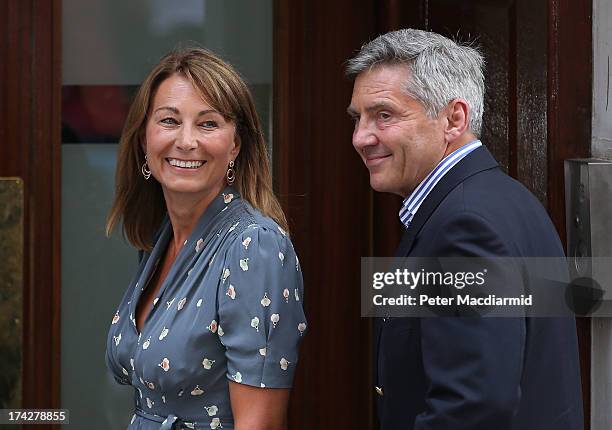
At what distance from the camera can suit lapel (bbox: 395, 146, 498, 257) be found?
6.30 ft

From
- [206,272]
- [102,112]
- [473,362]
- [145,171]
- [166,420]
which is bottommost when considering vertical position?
[166,420]

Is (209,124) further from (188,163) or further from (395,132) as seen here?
(395,132)

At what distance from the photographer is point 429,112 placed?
197 cm

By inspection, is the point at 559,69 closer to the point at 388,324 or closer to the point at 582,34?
the point at 582,34

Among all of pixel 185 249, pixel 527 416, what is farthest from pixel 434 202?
pixel 185 249

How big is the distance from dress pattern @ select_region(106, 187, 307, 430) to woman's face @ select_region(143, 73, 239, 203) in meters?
0.10

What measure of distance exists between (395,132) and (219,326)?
0.53m

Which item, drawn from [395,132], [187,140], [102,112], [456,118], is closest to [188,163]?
[187,140]

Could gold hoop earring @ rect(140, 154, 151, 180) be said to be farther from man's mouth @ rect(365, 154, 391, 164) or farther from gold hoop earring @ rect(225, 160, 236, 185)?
man's mouth @ rect(365, 154, 391, 164)

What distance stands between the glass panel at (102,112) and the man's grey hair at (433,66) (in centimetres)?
104

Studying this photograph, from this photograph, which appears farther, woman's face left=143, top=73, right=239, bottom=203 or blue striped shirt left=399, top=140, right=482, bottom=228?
woman's face left=143, top=73, right=239, bottom=203

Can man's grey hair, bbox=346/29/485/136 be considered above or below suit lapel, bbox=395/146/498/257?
above

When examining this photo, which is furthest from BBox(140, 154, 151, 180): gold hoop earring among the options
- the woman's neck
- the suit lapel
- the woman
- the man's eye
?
the suit lapel

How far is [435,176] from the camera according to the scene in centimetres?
197
